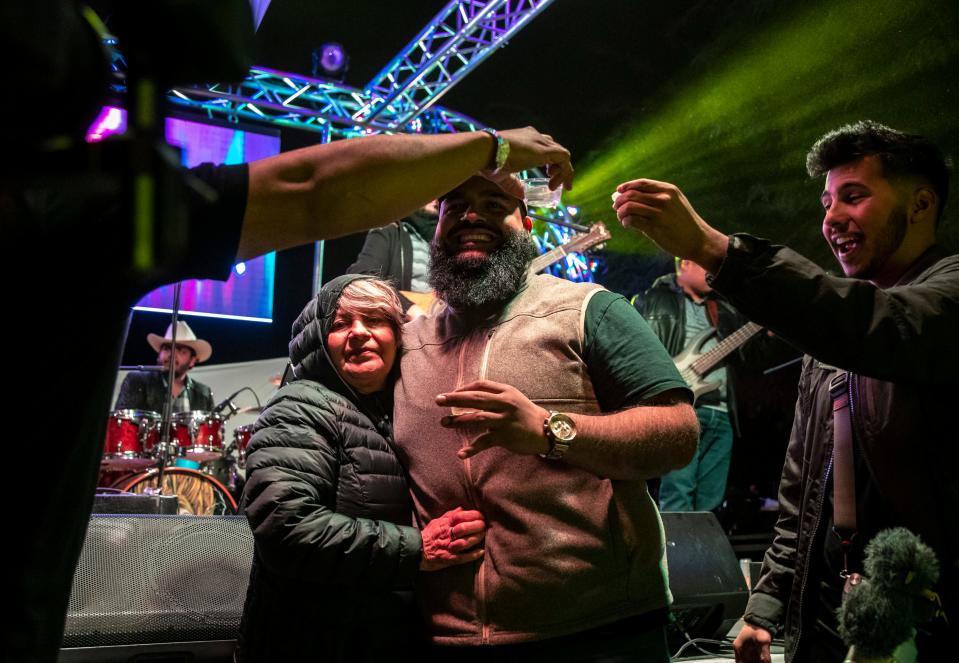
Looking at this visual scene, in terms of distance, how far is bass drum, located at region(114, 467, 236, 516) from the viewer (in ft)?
24.0

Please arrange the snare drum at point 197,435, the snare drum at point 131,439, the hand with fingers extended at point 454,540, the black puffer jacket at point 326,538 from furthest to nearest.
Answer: the snare drum at point 197,435
the snare drum at point 131,439
the black puffer jacket at point 326,538
the hand with fingers extended at point 454,540

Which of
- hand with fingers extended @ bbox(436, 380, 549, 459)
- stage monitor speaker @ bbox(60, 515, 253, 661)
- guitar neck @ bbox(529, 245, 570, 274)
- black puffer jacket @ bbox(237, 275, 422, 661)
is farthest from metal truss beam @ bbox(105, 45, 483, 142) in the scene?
hand with fingers extended @ bbox(436, 380, 549, 459)

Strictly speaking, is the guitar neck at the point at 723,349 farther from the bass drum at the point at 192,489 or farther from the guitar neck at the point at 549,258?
the bass drum at the point at 192,489

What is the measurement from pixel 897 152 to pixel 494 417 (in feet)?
4.64

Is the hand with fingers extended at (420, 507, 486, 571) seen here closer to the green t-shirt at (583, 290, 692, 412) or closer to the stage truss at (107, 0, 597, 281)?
the green t-shirt at (583, 290, 692, 412)

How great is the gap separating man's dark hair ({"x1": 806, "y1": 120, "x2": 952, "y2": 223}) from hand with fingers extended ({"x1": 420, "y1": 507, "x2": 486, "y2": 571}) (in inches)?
58.8

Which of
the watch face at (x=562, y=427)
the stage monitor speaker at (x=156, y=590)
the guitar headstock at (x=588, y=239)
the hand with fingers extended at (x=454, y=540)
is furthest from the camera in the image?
the guitar headstock at (x=588, y=239)

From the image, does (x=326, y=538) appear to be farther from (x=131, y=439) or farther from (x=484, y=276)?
(x=131, y=439)

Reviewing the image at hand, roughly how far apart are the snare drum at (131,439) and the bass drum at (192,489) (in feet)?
0.49

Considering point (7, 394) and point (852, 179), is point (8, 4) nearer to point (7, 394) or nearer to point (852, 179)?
point (7, 394)

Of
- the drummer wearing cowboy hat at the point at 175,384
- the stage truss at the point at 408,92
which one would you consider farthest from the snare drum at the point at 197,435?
the stage truss at the point at 408,92

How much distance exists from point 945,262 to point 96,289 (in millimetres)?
2005

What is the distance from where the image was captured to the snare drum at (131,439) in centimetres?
720

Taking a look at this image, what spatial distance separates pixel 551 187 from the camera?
2.33 metres
